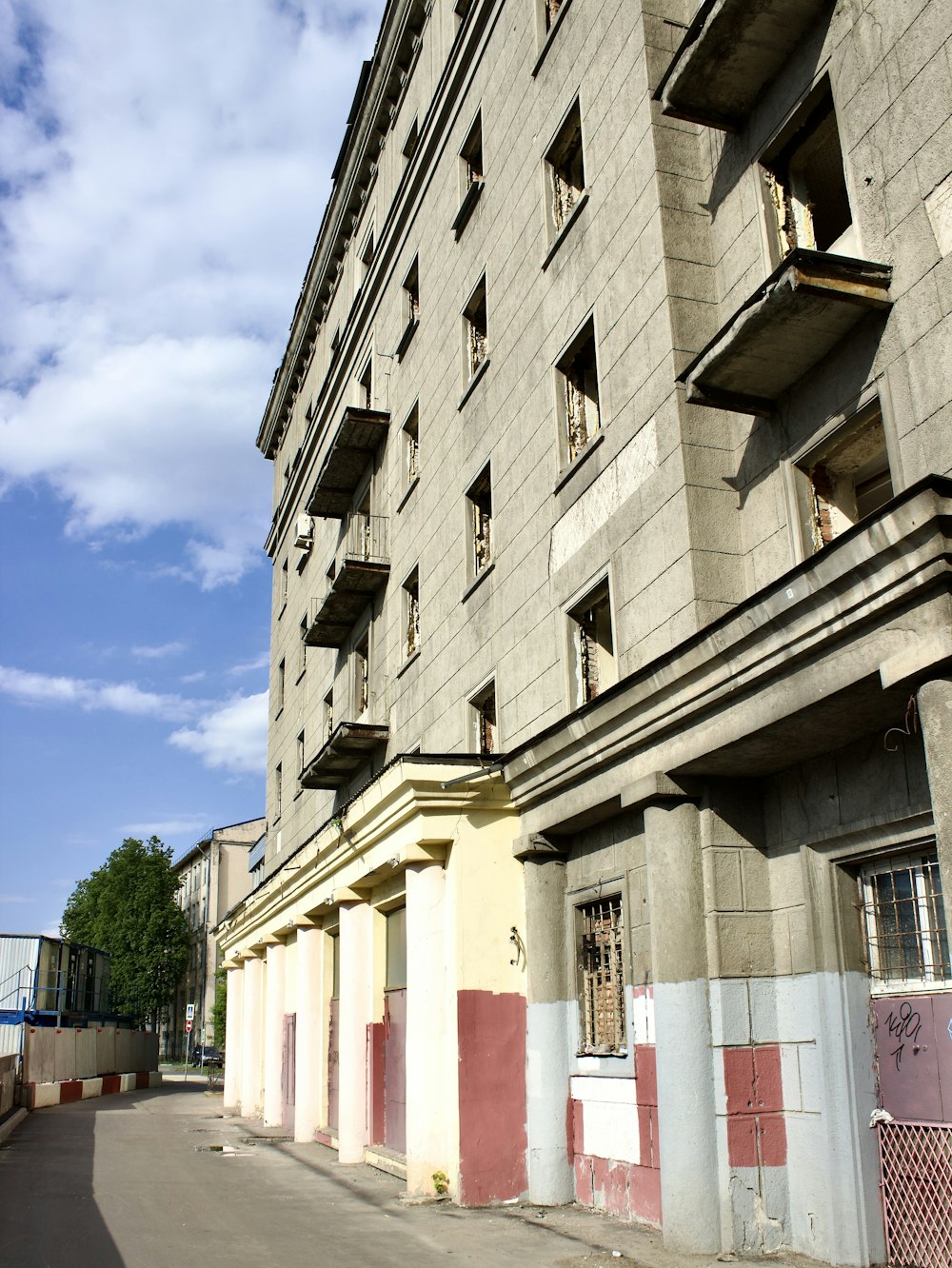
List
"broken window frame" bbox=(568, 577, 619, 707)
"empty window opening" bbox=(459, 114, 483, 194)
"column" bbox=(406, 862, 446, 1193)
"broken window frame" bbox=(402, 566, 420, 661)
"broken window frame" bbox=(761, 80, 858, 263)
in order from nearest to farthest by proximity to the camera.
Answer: "broken window frame" bbox=(761, 80, 858, 263), "column" bbox=(406, 862, 446, 1193), "broken window frame" bbox=(568, 577, 619, 707), "empty window opening" bbox=(459, 114, 483, 194), "broken window frame" bbox=(402, 566, 420, 661)

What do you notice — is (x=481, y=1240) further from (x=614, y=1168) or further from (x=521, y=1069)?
(x=521, y=1069)

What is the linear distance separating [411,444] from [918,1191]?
15591mm

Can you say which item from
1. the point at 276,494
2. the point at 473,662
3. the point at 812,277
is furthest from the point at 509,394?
the point at 276,494

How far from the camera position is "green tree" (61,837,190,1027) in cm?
7350

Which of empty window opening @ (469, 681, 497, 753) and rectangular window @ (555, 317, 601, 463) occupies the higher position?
rectangular window @ (555, 317, 601, 463)

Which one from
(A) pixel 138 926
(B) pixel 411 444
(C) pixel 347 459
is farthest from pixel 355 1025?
(A) pixel 138 926

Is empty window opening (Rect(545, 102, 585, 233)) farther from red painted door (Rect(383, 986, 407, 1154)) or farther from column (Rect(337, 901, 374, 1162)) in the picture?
red painted door (Rect(383, 986, 407, 1154))

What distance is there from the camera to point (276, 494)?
39.8 meters

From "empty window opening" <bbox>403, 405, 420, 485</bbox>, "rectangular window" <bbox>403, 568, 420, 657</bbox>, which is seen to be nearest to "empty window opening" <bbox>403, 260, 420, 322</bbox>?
"empty window opening" <bbox>403, 405, 420, 485</bbox>

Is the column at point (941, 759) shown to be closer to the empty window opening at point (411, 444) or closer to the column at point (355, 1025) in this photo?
the column at point (355, 1025)

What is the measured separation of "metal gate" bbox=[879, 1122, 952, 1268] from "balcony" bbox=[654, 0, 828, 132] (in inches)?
333

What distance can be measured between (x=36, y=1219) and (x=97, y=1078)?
27.5 meters

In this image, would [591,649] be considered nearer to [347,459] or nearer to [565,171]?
[565,171]

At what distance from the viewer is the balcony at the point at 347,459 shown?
866 inches
